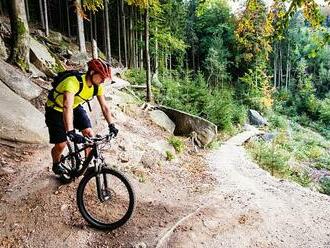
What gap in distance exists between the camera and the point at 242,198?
25.2ft

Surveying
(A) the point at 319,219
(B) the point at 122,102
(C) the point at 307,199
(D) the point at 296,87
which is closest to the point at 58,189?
(A) the point at 319,219

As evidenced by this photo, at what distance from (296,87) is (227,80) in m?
10.9

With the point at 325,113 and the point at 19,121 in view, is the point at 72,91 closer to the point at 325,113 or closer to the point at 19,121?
the point at 19,121

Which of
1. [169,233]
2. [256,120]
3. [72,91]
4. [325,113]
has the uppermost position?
[72,91]

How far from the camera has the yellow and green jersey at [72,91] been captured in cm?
498

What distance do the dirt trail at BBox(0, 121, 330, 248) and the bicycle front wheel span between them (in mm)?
183

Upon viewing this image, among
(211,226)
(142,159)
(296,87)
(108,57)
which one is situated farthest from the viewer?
(296,87)

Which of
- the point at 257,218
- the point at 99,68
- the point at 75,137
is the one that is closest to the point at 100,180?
the point at 75,137

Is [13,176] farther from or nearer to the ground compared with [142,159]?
farther from the ground

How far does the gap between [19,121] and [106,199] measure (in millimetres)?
3809

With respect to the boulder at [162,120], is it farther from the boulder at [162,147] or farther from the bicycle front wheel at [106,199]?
the bicycle front wheel at [106,199]

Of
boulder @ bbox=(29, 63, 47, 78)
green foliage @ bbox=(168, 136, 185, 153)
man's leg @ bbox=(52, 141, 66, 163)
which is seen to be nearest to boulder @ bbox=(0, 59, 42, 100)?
boulder @ bbox=(29, 63, 47, 78)

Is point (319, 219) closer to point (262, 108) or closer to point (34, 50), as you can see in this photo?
point (34, 50)

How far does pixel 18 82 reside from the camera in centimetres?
977
